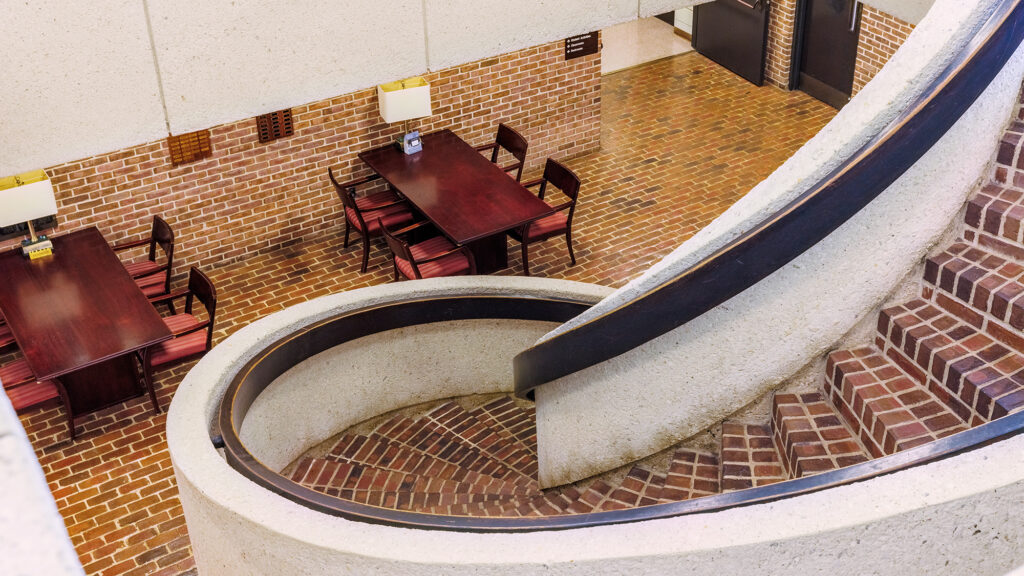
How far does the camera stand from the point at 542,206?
828 cm

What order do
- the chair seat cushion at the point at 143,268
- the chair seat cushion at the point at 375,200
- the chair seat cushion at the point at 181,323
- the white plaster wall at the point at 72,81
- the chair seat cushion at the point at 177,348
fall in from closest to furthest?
the white plaster wall at the point at 72,81 → the chair seat cushion at the point at 177,348 → the chair seat cushion at the point at 181,323 → the chair seat cushion at the point at 143,268 → the chair seat cushion at the point at 375,200

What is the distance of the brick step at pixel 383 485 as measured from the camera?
5.67 metres

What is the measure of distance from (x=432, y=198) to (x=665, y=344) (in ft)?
14.4

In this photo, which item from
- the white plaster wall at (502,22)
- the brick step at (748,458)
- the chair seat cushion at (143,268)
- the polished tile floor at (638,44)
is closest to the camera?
the brick step at (748,458)

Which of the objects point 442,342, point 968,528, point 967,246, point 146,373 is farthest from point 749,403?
point 146,373

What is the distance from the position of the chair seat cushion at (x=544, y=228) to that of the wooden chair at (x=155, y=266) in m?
2.78

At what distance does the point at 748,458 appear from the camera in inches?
165

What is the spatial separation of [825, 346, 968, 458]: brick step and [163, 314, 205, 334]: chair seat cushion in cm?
498

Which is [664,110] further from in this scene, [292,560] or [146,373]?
[292,560]

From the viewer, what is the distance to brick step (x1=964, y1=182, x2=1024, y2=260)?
365 cm

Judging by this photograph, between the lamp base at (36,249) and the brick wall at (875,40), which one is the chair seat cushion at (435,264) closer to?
the lamp base at (36,249)

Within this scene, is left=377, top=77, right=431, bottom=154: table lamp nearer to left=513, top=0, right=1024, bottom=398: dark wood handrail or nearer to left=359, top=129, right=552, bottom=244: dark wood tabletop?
left=359, top=129, right=552, bottom=244: dark wood tabletop

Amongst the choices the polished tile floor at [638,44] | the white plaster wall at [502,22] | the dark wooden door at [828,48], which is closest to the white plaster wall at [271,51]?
the white plaster wall at [502,22]

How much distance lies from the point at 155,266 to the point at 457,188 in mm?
2536
